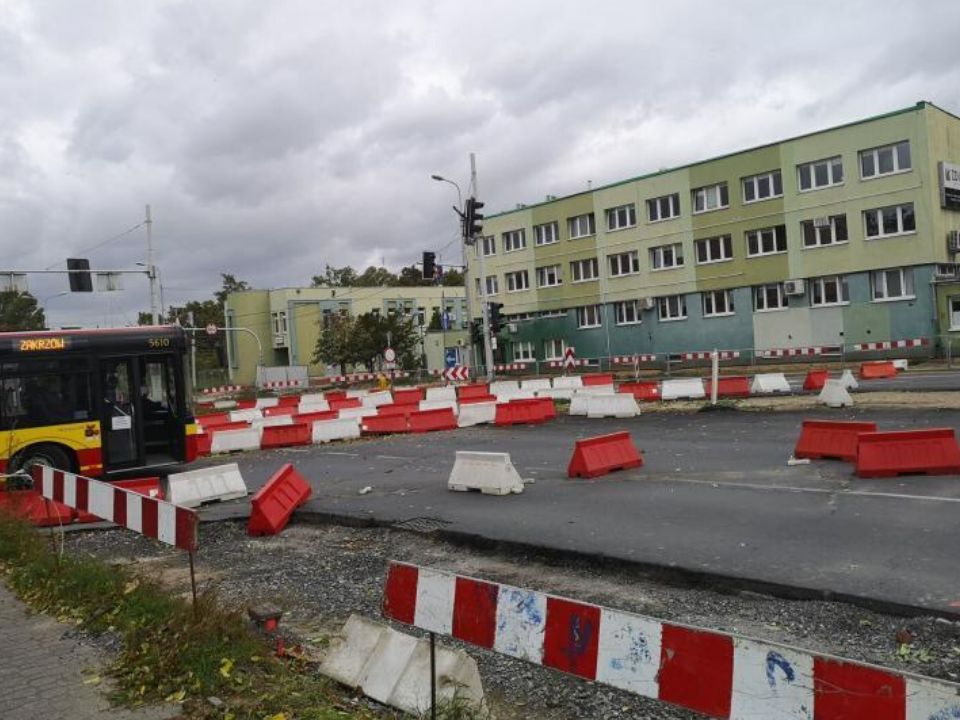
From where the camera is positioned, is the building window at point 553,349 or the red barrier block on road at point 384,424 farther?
the building window at point 553,349

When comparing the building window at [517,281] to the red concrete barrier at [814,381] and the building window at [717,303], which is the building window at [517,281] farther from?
the red concrete barrier at [814,381]

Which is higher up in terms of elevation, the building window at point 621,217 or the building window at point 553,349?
the building window at point 621,217

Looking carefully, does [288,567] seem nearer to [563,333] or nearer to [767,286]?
[767,286]

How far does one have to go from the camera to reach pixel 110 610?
6121 millimetres

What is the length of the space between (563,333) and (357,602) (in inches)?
1912

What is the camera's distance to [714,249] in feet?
151

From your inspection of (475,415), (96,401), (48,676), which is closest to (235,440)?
(96,401)

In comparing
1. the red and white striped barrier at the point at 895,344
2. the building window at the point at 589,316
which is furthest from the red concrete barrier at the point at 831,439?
the building window at the point at 589,316

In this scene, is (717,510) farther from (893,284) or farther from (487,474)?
(893,284)

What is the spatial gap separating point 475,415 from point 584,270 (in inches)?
1347

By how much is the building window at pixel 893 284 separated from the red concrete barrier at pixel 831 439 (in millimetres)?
29495

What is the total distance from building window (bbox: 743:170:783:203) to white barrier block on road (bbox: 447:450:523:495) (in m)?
36.3

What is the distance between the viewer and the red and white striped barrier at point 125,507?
6.05 m

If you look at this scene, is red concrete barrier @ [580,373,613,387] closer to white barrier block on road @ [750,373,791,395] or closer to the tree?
white barrier block on road @ [750,373,791,395]
